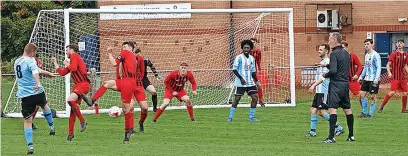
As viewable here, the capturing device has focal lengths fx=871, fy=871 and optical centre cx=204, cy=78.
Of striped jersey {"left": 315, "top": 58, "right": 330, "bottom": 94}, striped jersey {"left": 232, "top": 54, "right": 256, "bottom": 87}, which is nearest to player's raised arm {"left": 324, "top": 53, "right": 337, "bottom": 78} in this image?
striped jersey {"left": 315, "top": 58, "right": 330, "bottom": 94}

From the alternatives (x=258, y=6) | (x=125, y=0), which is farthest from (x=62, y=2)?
(x=258, y=6)

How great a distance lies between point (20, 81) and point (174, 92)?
18.9ft

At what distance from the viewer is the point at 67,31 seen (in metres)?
21.0

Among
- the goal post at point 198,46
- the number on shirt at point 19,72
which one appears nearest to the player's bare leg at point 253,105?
the goal post at point 198,46

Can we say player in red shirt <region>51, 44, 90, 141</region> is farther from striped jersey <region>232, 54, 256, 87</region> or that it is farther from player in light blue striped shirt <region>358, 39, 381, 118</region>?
player in light blue striped shirt <region>358, 39, 381, 118</region>

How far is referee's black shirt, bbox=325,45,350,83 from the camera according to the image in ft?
48.6

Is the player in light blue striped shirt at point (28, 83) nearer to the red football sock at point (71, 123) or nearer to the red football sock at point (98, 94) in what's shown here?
the red football sock at point (71, 123)

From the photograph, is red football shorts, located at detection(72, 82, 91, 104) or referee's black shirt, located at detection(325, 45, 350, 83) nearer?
referee's black shirt, located at detection(325, 45, 350, 83)

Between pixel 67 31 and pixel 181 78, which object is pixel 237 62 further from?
pixel 67 31

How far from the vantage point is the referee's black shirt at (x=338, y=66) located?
1481 cm

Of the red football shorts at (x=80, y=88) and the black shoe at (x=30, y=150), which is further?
the red football shorts at (x=80, y=88)

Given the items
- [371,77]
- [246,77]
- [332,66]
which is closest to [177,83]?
[246,77]

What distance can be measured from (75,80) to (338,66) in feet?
17.1

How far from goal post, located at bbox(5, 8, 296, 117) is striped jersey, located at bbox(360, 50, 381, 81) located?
3788 millimetres
